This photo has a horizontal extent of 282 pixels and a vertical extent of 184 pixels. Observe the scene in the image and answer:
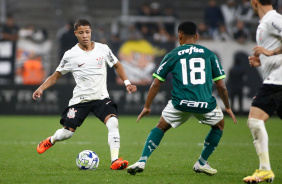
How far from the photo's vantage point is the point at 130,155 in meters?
9.64

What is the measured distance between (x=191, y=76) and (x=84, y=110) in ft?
6.90

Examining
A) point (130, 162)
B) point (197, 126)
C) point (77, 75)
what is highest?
point (77, 75)

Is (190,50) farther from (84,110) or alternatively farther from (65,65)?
(65,65)

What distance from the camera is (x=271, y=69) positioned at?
6.52 m

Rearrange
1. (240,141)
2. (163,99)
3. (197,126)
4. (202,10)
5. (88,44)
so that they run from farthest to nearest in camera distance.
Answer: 1. (202,10)
2. (163,99)
3. (197,126)
4. (240,141)
5. (88,44)

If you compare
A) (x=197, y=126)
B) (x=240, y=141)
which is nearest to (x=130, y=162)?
(x=240, y=141)

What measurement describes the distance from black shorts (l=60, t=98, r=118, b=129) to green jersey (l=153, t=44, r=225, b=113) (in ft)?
4.97

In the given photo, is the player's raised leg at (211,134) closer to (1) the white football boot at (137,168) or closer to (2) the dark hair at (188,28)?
(1) the white football boot at (137,168)

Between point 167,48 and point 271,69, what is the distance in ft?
45.4

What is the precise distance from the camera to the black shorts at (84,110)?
8.17 metres

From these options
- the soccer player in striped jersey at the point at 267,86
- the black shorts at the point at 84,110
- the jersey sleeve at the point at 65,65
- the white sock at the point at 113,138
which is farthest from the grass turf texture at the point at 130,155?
the jersey sleeve at the point at 65,65

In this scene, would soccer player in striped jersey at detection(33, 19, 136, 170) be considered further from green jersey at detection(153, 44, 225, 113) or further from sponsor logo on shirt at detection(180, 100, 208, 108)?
sponsor logo on shirt at detection(180, 100, 208, 108)

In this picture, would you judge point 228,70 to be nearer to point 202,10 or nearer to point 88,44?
point 202,10

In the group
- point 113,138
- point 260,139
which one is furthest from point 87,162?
point 260,139
